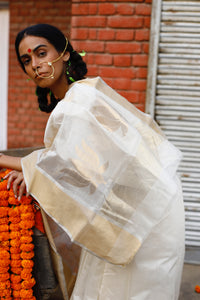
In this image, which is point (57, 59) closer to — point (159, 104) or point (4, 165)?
point (4, 165)

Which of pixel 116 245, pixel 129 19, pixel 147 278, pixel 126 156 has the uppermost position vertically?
pixel 129 19

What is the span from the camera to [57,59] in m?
1.96

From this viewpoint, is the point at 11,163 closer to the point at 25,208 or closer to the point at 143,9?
the point at 25,208

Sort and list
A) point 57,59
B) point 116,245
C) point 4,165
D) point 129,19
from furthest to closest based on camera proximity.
Result: 1. point 129,19
2. point 57,59
3. point 4,165
4. point 116,245

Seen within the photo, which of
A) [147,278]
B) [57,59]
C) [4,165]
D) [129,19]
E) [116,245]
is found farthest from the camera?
[129,19]

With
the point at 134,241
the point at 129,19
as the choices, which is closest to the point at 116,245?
the point at 134,241

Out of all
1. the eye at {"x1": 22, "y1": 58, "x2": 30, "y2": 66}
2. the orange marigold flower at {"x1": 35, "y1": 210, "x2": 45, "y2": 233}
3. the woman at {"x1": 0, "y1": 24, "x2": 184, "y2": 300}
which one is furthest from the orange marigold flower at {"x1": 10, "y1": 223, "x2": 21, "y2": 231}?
the eye at {"x1": 22, "y1": 58, "x2": 30, "y2": 66}

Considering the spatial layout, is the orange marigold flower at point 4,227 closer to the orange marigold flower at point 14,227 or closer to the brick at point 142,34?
the orange marigold flower at point 14,227

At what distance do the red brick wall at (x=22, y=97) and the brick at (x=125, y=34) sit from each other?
7.89ft

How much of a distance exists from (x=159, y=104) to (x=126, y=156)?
232cm

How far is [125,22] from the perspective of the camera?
3.64 meters

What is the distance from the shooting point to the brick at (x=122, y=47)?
3.67 m

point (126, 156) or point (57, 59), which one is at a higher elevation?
point (57, 59)

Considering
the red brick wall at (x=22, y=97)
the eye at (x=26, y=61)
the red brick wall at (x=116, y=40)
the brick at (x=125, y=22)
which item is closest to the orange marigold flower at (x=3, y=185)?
the eye at (x=26, y=61)
